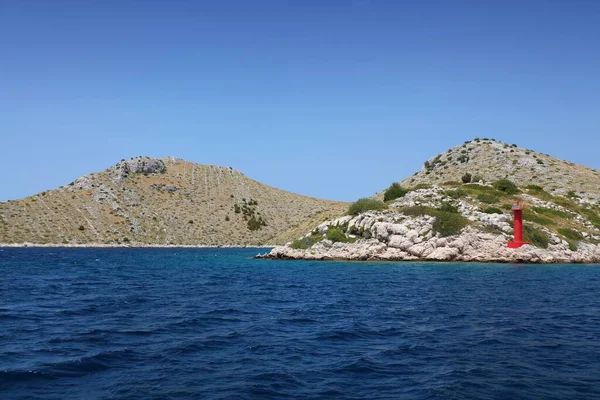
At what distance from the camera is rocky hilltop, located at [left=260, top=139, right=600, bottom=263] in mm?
62938

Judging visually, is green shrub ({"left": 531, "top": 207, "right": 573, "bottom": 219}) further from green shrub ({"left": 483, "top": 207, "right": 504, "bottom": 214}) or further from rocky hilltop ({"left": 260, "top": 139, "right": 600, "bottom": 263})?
green shrub ({"left": 483, "top": 207, "right": 504, "bottom": 214})

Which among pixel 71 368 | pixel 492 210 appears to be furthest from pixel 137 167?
pixel 71 368

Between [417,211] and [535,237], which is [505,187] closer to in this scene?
[535,237]

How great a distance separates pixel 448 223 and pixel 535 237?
11590 millimetres

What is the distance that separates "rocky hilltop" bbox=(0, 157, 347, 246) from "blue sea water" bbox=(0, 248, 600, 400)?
8698 cm

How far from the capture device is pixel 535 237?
6512 centimetres

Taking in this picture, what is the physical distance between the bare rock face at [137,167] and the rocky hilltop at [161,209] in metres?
0.34

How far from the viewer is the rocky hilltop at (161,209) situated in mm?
132625

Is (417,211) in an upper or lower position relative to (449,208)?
lower

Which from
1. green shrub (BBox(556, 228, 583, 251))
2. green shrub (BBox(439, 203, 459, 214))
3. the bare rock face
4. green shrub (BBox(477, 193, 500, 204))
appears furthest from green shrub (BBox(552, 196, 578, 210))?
the bare rock face

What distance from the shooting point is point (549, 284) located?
120ft

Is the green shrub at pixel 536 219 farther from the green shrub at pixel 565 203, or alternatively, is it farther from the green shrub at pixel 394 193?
the green shrub at pixel 394 193

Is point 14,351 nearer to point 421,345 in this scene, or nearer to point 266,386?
point 266,386

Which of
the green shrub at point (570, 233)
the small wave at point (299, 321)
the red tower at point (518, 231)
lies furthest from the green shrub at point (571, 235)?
the small wave at point (299, 321)
